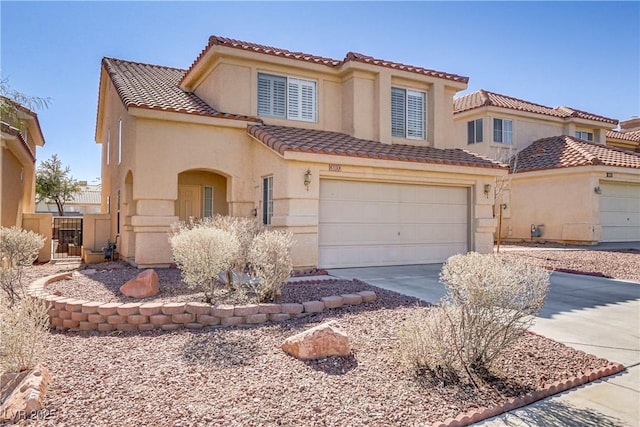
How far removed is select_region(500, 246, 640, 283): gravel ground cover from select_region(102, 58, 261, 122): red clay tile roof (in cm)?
986

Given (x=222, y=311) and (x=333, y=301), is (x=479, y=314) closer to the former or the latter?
(x=333, y=301)

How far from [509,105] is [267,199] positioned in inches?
671

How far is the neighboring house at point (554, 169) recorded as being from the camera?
19031 millimetres

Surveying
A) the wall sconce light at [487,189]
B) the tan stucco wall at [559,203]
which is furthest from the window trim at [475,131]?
the wall sconce light at [487,189]

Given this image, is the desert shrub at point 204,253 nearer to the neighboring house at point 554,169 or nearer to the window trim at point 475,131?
the neighboring house at point 554,169

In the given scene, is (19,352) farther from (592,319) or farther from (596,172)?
(596,172)

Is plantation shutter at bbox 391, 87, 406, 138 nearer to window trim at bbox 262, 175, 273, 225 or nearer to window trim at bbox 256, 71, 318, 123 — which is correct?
window trim at bbox 256, 71, 318, 123

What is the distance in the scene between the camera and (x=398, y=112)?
1508 cm

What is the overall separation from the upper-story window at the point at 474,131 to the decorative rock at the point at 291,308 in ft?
62.9

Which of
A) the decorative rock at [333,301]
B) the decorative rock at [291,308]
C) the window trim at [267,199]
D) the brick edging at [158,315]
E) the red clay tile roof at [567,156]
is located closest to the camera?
the brick edging at [158,315]

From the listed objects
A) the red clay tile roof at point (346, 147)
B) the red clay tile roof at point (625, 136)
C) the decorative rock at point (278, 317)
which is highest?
the red clay tile roof at point (625, 136)

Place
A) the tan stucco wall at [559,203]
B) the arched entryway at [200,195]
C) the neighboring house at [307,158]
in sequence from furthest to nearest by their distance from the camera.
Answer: the tan stucco wall at [559,203], the arched entryway at [200,195], the neighboring house at [307,158]

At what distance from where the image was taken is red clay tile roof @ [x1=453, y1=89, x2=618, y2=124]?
22992 millimetres

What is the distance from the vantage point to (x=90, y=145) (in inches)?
1033
